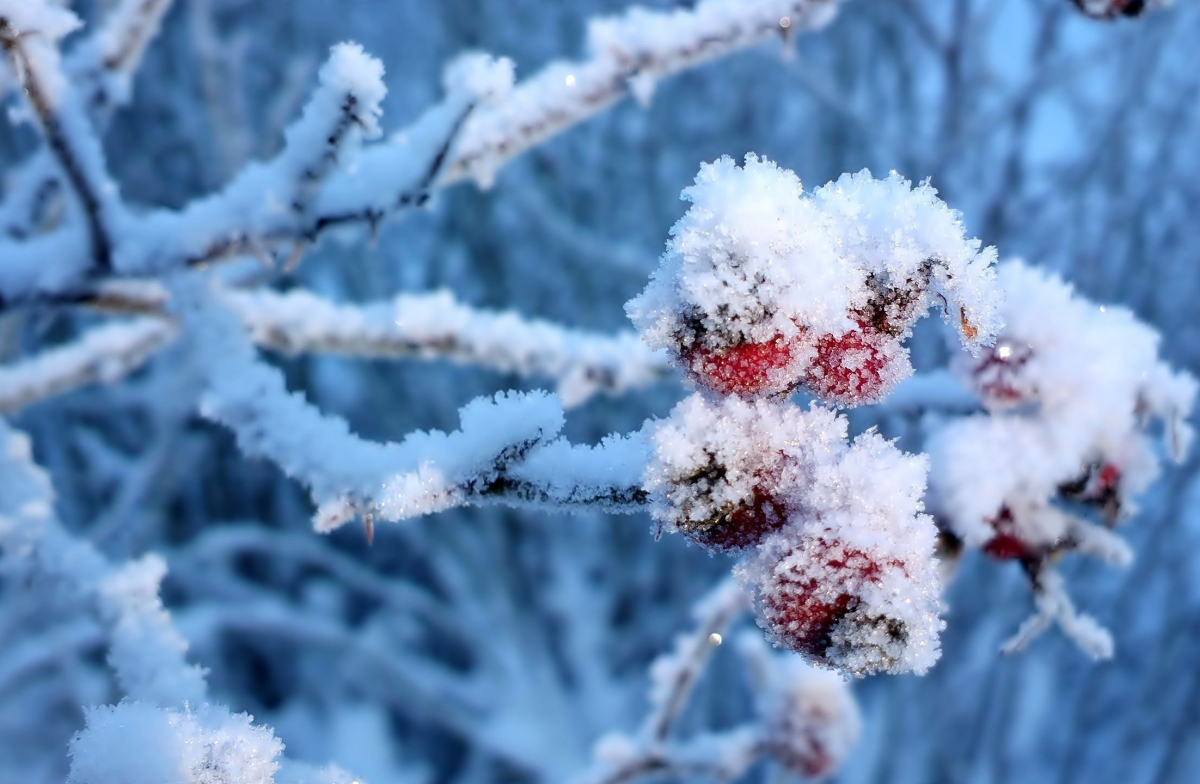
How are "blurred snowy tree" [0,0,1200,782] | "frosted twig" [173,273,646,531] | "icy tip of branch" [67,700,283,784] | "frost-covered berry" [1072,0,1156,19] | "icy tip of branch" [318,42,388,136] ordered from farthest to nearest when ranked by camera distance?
"frost-covered berry" [1072,0,1156,19] < "blurred snowy tree" [0,0,1200,782] < "icy tip of branch" [318,42,388,136] < "frosted twig" [173,273,646,531] < "icy tip of branch" [67,700,283,784]

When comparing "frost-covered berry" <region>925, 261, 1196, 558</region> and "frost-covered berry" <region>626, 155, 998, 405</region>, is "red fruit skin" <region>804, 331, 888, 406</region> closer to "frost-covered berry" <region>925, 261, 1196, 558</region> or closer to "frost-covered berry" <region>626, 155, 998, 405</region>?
"frost-covered berry" <region>626, 155, 998, 405</region>

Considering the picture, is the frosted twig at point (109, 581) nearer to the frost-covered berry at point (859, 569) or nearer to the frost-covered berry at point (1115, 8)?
the frost-covered berry at point (859, 569)

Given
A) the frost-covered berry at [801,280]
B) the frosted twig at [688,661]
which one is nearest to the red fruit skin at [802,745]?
the frosted twig at [688,661]

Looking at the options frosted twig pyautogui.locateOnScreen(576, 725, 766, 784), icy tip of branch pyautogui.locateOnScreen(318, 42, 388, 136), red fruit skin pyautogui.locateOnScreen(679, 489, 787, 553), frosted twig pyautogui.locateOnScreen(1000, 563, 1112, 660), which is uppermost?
icy tip of branch pyautogui.locateOnScreen(318, 42, 388, 136)

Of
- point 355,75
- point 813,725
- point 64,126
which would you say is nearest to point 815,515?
point 355,75

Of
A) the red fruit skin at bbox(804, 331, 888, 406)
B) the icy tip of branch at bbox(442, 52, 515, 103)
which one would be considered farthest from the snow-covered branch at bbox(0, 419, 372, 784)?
the icy tip of branch at bbox(442, 52, 515, 103)

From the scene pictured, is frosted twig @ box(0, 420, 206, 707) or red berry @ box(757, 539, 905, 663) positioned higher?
frosted twig @ box(0, 420, 206, 707)

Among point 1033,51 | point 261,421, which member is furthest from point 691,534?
point 1033,51
